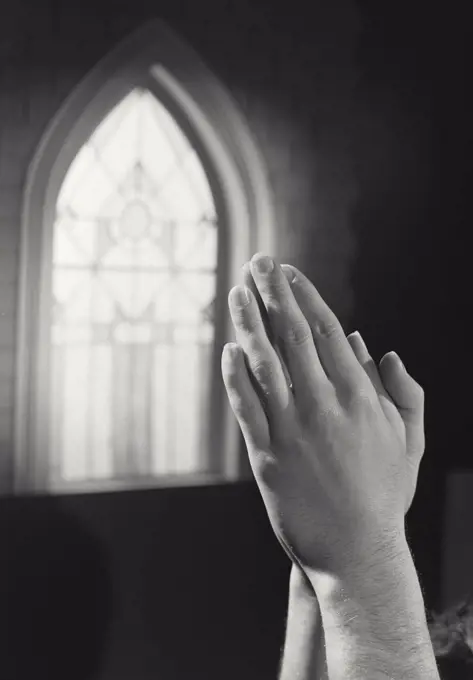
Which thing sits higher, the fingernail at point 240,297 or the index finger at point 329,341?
the fingernail at point 240,297

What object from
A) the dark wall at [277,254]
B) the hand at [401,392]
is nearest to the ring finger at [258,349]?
the hand at [401,392]

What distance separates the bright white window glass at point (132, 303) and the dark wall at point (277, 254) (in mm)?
83

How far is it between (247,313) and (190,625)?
76cm

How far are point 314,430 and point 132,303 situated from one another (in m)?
0.65

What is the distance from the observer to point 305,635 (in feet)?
2.58

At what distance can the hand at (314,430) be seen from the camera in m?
0.63

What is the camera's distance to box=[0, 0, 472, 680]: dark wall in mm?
1106

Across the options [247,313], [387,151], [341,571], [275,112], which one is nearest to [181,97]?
[275,112]

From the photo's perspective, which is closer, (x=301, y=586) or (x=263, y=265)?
(x=263, y=265)

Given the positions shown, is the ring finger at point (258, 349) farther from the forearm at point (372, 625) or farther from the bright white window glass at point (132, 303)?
the bright white window glass at point (132, 303)

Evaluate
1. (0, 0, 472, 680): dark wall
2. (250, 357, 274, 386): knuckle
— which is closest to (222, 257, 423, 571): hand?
(250, 357, 274, 386): knuckle

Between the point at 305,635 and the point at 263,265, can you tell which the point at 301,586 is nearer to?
the point at 305,635

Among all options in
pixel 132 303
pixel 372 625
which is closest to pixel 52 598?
pixel 132 303

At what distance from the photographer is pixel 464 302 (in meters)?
1.31
